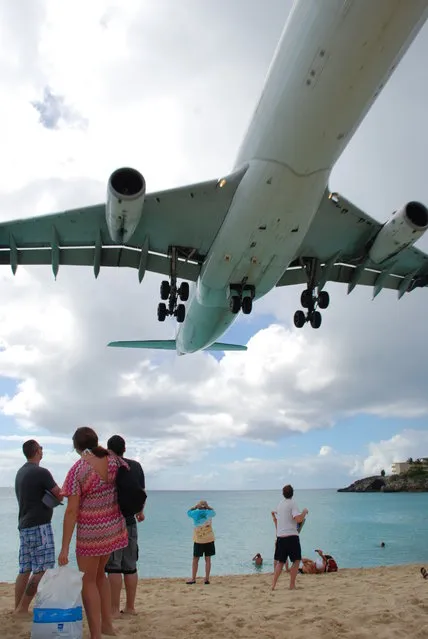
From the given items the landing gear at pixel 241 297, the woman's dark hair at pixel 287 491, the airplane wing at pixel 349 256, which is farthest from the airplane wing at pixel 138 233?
the woman's dark hair at pixel 287 491

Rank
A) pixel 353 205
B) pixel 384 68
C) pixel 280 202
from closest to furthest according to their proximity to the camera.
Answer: pixel 384 68, pixel 280 202, pixel 353 205

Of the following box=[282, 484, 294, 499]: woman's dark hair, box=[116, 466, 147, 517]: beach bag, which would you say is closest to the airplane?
box=[282, 484, 294, 499]: woman's dark hair

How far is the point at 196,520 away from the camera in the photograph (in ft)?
36.6

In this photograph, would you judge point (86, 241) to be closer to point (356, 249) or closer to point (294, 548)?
point (356, 249)

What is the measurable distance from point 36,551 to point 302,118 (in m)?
8.10

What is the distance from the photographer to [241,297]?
13.9 metres

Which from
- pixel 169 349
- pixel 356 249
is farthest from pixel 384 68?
pixel 169 349

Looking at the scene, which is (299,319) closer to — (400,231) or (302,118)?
(400,231)

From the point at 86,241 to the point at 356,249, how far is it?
7.65 m

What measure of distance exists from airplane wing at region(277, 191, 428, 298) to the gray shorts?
9352 millimetres

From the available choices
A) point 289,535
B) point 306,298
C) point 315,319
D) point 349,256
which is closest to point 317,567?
point 289,535

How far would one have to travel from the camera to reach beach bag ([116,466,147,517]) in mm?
5246

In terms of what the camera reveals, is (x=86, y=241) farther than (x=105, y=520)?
Yes

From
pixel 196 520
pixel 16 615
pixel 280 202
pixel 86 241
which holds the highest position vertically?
pixel 86 241
